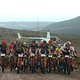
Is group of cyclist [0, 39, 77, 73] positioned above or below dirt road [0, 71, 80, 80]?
above

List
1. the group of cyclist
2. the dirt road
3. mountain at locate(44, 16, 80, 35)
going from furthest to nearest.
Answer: mountain at locate(44, 16, 80, 35), the group of cyclist, the dirt road

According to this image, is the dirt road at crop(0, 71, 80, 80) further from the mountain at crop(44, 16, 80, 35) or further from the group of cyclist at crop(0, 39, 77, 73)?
the mountain at crop(44, 16, 80, 35)

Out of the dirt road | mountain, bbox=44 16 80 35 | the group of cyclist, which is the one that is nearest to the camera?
the dirt road

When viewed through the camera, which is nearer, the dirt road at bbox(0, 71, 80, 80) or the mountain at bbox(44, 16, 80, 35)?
the dirt road at bbox(0, 71, 80, 80)

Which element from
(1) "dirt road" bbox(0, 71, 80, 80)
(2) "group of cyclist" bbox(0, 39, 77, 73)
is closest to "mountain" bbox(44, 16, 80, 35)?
(2) "group of cyclist" bbox(0, 39, 77, 73)

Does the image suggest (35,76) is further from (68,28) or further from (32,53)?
(68,28)

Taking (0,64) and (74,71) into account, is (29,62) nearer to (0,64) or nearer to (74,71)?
(0,64)

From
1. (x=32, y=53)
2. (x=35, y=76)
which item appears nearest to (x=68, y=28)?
(x=32, y=53)

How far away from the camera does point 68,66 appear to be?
784 inches

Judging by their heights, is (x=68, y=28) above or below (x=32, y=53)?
below

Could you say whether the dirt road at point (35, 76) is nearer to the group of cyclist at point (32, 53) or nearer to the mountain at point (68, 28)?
the group of cyclist at point (32, 53)

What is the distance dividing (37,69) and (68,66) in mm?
2101

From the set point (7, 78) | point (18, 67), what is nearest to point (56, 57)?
point (18, 67)

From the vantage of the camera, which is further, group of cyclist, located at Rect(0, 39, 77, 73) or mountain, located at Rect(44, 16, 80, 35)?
mountain, located at Rect(44, 16, 80, 35)
